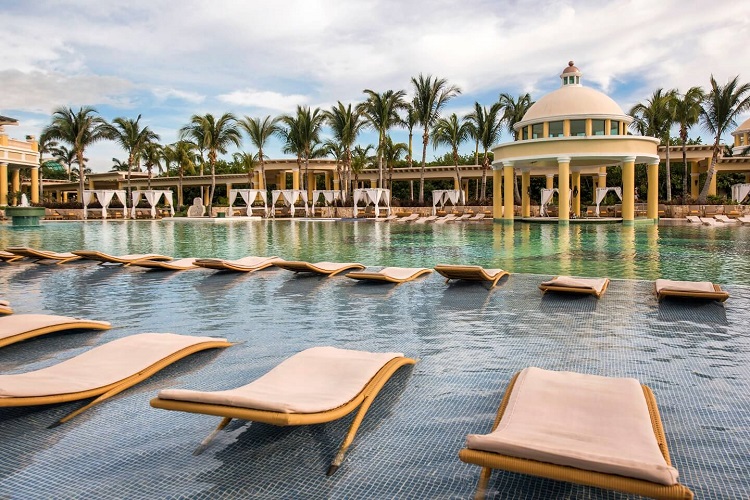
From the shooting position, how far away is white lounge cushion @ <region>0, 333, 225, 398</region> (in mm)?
3377

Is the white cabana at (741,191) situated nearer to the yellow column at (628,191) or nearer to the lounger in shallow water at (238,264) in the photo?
the yellow column at (628,191)

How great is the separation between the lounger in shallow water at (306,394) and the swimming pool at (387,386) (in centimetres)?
22

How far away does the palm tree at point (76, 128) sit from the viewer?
4194 centimetres

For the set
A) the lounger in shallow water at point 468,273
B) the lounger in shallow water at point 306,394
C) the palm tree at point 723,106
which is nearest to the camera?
the lounger in shallow water at point 306,394

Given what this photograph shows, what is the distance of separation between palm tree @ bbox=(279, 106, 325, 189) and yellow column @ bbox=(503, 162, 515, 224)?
15.7 metres

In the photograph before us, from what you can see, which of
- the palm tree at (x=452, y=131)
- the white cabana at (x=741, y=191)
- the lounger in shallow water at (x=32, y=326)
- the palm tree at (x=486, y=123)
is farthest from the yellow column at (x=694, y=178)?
the lounger in shallow water at (x=32, y=326)

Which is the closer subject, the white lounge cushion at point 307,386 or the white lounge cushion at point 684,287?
the white lounge cushion at point 307,386

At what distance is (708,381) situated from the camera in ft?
13.3

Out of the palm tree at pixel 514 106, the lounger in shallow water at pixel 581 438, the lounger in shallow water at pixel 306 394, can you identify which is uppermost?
the palm tree at pixel 514 106

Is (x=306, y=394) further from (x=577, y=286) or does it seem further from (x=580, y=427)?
(x=577, y=286)

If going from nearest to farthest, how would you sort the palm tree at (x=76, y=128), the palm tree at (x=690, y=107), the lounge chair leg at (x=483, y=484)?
1. the lounge chair leg at (x=483, y=484)
2. the palm tree at (x=690, y=107)
3. the palm tree at (x=76, y=128)

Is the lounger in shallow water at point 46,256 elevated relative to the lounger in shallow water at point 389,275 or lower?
elevated

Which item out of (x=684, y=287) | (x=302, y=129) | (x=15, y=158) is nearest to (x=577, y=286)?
(x=684, y=287)

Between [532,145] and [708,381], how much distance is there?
2641cm
